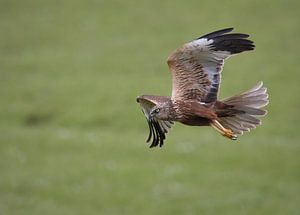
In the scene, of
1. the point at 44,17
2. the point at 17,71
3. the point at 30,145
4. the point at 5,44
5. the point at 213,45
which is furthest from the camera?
the point at 44,17

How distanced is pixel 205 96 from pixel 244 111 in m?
0.54

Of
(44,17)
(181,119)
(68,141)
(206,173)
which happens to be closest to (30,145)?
(68,141)

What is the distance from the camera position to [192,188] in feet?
56.4

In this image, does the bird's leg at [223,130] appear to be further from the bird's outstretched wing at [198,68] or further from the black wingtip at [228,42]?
the black wingtip at [228,42]

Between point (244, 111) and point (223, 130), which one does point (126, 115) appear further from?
point (223, 130)

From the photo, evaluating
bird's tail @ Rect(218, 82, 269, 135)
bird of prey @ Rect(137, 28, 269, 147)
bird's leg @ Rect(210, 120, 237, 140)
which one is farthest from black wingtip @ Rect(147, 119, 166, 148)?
bird's leg @ Rect(210, 120, 237, 140)

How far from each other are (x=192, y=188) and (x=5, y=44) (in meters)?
12.5

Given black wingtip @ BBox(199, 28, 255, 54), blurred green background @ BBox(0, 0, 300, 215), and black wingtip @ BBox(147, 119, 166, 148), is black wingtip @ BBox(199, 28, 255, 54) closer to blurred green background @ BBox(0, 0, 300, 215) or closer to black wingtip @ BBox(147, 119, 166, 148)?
black wingtip @ BBox(147, 119, 166, 148)

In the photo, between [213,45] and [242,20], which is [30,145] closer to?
[242,20]

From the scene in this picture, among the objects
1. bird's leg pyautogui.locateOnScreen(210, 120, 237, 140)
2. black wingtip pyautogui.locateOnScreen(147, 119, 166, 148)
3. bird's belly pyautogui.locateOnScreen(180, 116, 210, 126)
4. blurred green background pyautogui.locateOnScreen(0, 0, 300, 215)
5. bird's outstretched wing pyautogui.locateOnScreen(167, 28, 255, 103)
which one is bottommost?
bird's leg pyautogui.locateOnScreen(210, 120, 237, 140)

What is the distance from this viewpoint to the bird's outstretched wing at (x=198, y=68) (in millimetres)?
8250

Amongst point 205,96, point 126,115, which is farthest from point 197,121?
point 126,115

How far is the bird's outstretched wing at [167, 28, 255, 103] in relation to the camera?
8250 millimetres

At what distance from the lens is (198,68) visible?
842cm
